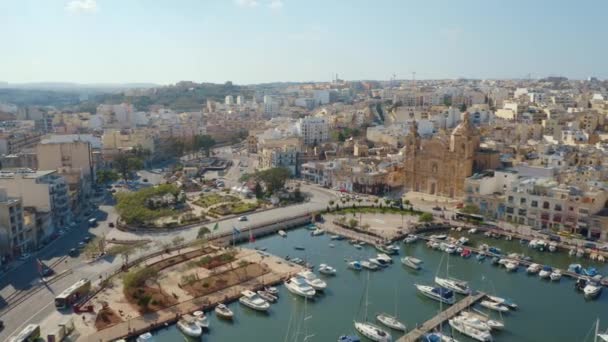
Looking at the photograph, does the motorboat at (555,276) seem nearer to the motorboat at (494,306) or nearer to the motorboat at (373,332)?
the motorboat at (494,306)

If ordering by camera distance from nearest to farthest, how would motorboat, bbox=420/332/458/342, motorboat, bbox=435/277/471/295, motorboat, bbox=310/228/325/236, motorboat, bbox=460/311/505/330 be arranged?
motorboat, bbox=420/332/458/342 → motorboat, bbox=460/311/505/330 → motorboat, bbox=435/277/471/295 → motorboat, bbox=310/228/325/236

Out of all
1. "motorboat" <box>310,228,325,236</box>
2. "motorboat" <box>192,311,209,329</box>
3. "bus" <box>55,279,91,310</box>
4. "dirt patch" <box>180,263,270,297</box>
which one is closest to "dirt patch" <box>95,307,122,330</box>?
"bus" <box>55,279,91,310</box>

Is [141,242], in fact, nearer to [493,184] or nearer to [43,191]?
[43,191]

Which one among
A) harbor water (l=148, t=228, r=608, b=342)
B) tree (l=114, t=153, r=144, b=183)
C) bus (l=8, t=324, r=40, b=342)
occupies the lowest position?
harbor water (l=148, t=228, r=608, b=342)

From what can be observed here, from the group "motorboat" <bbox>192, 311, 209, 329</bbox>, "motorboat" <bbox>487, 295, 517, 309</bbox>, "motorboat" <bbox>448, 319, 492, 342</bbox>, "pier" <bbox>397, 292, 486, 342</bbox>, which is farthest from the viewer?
"motorboat" <bbox>487, 295, 517, 309</bbox>

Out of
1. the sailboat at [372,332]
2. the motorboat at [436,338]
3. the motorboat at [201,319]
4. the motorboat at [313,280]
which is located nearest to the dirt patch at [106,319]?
the motorboat at [201,319]

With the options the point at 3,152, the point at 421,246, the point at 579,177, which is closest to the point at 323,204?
the point at 421,246

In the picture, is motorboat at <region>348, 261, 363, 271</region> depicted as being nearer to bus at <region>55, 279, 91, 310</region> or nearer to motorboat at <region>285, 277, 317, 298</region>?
motorboat at <region>285, 277, 317, 298</region>
